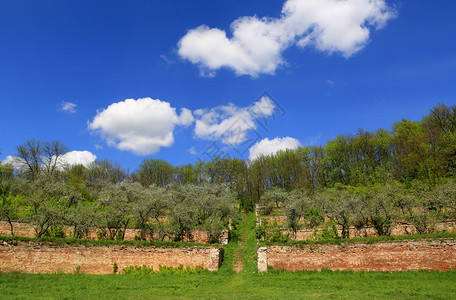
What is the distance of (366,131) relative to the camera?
55219 mm

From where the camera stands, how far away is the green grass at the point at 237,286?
13.4 m

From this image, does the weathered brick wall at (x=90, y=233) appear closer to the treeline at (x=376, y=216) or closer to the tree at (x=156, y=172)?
the treeline at (x=376, y=216)

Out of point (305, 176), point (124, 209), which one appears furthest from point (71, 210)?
point (305, 176)

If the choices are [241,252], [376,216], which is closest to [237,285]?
[241,252]

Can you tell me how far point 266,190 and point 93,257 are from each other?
119ft

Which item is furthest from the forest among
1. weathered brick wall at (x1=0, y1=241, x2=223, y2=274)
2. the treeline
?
weathered brick wall at (x1=0, y1=241, x2=223, y2=274)

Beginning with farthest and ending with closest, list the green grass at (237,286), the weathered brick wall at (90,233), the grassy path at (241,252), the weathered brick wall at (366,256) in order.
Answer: the weathered brick wall at (90,233)
the grassy path at (241,252)
the weathered brick wall at (366,256)
the green grass at (237,286)

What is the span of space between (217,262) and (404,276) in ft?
43.6

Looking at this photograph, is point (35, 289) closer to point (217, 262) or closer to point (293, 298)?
point (217, 262)

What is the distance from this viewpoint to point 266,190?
52.0 metres

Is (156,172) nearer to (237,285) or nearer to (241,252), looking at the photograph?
(241,252)

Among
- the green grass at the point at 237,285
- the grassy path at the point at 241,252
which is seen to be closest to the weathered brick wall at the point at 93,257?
the green grass at the point at 237,285

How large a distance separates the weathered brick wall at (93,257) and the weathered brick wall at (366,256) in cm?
530

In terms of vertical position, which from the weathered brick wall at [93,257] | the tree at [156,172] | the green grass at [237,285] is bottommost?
the green grass at [237,285]
